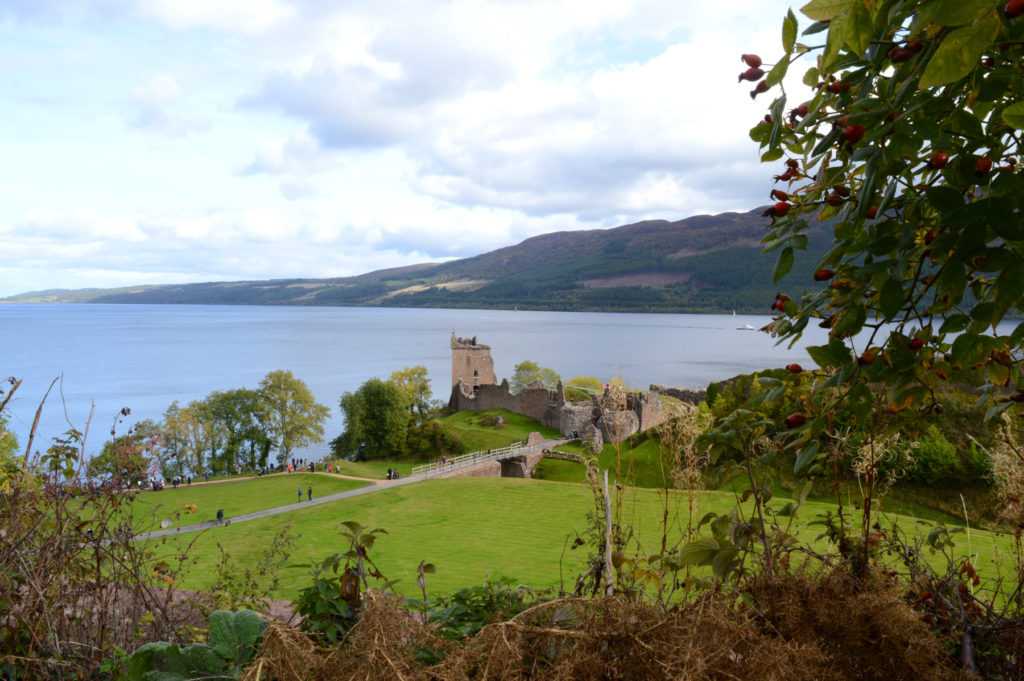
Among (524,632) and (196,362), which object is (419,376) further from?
(196,362)

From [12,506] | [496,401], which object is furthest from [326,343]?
[12,506]

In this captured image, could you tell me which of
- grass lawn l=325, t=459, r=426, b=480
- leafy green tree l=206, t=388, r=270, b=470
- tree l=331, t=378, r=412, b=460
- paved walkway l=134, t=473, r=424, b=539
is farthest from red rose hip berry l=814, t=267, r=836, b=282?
leafy green tree l=206, t=388, r=270, b=470

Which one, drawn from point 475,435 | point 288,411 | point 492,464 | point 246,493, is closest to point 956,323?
point 246,493

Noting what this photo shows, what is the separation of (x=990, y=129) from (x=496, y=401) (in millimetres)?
48984

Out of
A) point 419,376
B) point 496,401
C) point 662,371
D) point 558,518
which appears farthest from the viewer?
point 662,371

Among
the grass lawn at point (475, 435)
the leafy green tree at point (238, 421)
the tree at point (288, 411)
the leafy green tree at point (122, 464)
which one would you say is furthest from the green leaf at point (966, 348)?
the leafy green tree at point (238, 421)

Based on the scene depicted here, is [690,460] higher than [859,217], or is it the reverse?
[859,217]

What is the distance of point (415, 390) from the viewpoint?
148 feet

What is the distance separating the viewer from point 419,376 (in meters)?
45.8

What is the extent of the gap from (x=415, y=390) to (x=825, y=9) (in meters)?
44.8

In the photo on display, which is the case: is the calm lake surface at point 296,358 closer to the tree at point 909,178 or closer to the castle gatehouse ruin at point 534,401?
the castle gatehouse ruin at point 534,401

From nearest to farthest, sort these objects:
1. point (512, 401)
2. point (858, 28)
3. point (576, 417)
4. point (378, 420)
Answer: point (858, 28)
point (576, 417)
point (378, 420)
point (512, 401)

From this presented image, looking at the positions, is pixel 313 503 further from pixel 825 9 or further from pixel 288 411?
pixel 825 9

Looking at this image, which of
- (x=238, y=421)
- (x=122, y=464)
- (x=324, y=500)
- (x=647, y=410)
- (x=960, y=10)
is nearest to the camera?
(x=960, y=10)
